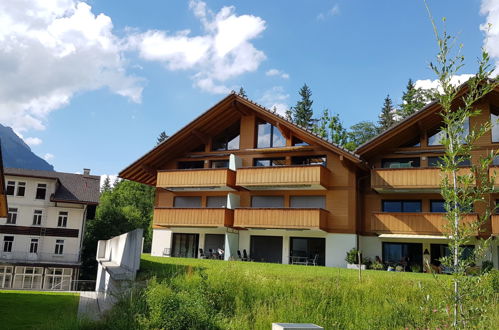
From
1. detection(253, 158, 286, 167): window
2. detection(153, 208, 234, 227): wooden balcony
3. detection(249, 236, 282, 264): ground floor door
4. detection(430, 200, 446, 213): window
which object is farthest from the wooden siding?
detection(153, 208, 234, 227): wooden balcony

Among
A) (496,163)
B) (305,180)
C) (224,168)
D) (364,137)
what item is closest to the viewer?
(496,163)

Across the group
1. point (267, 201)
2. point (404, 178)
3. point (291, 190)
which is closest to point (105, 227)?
point (267, 201)

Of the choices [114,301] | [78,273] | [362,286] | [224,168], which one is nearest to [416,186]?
[224,168]

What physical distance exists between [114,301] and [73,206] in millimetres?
37775

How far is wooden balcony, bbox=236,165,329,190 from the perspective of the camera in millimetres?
28281

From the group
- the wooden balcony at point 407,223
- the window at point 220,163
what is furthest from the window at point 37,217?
Result: the wooden balcony at point 407,223

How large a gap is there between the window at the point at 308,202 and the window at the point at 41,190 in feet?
88.2

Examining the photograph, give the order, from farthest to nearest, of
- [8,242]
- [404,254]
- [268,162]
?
[8,242], [268,162], [404,254]

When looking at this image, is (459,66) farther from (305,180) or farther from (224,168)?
(224,168)

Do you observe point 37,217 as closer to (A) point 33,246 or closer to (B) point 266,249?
(A) point 33,246

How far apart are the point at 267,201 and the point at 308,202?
2.78 meters

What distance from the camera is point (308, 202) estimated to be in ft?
99.5

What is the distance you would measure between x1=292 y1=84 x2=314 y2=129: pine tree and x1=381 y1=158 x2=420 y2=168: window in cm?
3841

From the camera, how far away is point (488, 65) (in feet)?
20.5
